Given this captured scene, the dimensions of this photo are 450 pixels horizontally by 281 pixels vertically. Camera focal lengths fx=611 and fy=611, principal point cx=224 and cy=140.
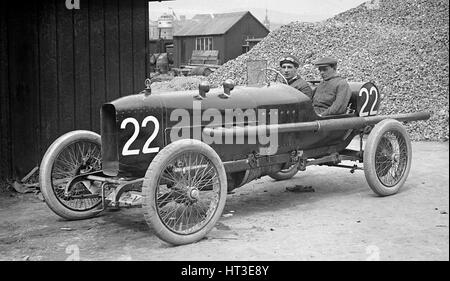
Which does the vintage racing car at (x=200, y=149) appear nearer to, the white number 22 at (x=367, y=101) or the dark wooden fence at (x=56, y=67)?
the white number 22 at (x=367, y=101)

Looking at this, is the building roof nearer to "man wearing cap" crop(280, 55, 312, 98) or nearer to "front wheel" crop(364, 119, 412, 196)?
"man wearing cap" crop(280, 55, 312, 98)

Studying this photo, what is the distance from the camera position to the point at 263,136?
6035 mm

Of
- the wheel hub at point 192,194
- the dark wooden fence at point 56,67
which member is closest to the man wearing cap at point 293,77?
the wheel hub at point 192,194

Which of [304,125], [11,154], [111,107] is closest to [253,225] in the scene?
[304,125]

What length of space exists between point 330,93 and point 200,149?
231 cm

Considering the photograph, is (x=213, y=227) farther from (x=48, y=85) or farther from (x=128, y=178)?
(x=48, y=85)

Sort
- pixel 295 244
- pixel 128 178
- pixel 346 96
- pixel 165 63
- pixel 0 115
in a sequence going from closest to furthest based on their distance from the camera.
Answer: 1. pixel 295 244
2. pixel 128 178
3. pixel 346 96
4. pixel 0 115
5. pixel 165 63

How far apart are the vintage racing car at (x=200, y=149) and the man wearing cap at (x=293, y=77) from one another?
1.08 feet

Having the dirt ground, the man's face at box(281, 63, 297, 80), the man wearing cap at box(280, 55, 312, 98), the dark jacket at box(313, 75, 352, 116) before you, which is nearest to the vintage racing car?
the dark jacket at box(313, 75, 352, 116)

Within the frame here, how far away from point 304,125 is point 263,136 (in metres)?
0.45

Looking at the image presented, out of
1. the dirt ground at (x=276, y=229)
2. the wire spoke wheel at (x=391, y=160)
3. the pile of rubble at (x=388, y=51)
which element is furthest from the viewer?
the pile of rubble at (x=388, y=51)

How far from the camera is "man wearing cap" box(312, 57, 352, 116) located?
21.9ft

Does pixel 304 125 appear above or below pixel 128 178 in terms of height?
above

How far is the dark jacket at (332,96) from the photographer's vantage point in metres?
6.68
